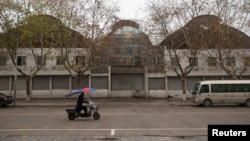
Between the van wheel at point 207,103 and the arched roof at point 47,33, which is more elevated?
the arched roof at point 47,33

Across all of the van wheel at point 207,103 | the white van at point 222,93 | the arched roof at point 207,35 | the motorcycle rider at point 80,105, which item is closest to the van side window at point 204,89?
the white van at point 222,93

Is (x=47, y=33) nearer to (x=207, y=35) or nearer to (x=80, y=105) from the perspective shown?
(x=80, y=105)

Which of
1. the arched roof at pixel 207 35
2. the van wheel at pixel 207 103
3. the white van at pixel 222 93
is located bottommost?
the van wheel at pixel 207 103

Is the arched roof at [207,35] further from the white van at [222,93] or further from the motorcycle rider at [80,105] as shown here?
the motorcycle rider at [80,105]

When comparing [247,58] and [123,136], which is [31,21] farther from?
[247,58]

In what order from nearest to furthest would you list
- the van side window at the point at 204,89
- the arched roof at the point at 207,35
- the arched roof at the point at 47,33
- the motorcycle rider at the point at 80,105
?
the motorcycle rider at the point at 80,105
the van side window at the point at 204,89
the arched roof at the point at 47,33
the arched roof at the point at 207,35

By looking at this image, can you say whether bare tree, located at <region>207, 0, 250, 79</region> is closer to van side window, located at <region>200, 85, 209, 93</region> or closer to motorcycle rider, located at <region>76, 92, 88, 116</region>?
van side window, located at <region>200, 85, 209, 93</region>

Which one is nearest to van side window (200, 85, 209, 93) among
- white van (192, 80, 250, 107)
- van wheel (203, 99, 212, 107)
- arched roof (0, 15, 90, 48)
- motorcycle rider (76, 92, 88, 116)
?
white van (192, 80, 250, 107)

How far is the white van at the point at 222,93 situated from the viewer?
91.1ft

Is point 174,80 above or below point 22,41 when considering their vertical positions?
below

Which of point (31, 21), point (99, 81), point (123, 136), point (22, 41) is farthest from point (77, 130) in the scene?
point (99, 81)

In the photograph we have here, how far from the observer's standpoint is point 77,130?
1290 cm

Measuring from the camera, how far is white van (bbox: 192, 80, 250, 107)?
27.8 m

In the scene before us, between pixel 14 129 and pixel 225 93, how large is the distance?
20.6m
